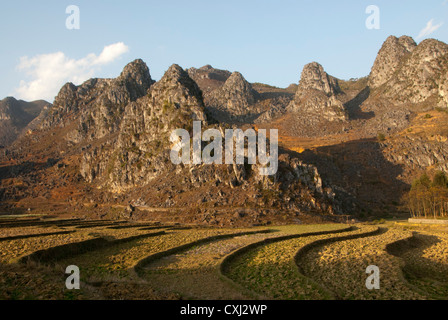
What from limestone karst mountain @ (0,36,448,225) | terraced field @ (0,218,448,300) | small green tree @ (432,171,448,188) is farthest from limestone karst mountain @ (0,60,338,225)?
terraced field @ (0,218,448,300)

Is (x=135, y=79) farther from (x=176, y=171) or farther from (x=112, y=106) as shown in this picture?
(x=176, y=171)

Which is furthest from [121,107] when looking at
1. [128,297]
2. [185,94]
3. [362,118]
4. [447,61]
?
[447,61]

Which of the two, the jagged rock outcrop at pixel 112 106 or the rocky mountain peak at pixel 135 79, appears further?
the rocky mountain peak at pixel 135 79

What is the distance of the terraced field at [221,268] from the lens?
62.1 feet

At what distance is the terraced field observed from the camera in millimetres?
18938

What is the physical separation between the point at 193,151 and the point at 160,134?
30.4 metres

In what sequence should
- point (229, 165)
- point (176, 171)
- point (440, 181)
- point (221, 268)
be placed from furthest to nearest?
point (176, 171) → point (229, 165) → point (440, 181) → point (221, 268)

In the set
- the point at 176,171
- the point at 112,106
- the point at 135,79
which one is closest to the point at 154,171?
the point at 176,171

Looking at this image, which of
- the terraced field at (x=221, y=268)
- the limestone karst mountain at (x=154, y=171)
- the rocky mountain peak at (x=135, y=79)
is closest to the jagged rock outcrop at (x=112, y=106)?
the rocky mountain peak at (x=135, y=79)

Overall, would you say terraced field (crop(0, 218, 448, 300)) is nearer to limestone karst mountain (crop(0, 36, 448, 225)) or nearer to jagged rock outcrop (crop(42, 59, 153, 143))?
limestone karst mountain (crop(0, 36, 448, 225))

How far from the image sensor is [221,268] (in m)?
26.8

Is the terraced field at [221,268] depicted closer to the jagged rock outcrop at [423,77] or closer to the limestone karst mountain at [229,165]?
the limestone karst mountain at [229,165]

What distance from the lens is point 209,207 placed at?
77.0 meters
